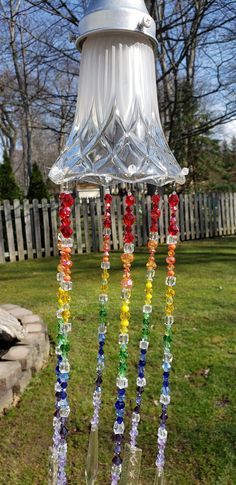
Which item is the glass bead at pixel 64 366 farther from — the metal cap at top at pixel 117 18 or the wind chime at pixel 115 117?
the metal cap at top at pixel 117 18

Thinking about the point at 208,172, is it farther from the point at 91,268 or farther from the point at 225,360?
the point at 225,360

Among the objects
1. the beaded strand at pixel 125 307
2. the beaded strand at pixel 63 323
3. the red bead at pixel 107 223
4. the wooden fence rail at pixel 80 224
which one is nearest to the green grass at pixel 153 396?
the beaded strand at pixel 63 323

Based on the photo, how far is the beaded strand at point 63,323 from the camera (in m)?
1.23

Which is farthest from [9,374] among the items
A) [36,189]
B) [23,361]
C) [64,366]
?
[36,189]

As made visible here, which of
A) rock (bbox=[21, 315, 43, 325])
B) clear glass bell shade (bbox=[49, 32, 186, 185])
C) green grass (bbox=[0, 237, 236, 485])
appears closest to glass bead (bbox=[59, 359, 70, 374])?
clear glass bell shade (bbox=[49, 32, 186, 185])

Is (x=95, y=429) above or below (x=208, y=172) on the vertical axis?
below

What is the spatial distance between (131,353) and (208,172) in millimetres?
18461

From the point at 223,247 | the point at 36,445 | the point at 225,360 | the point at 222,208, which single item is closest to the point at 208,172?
the point at 222,208

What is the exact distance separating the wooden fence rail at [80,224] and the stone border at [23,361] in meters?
4.19

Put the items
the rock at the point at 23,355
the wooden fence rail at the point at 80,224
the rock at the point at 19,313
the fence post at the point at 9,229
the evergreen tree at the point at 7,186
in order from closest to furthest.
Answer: the rock at the point at 23,355, the rock at the point at 19,313, the fence post at the point at 9,229, the wooden fence rail at the point at 80,224, the evergreen tree at the point at 7,186

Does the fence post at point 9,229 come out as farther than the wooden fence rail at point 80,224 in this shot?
No

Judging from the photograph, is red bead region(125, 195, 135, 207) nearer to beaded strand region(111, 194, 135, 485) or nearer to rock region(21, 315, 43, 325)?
beaded strand region(111, 194, 135, 485)

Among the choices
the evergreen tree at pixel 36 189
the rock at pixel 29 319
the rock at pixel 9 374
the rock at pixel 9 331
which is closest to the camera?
the rock at pixel 9 374

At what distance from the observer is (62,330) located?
133 cm
